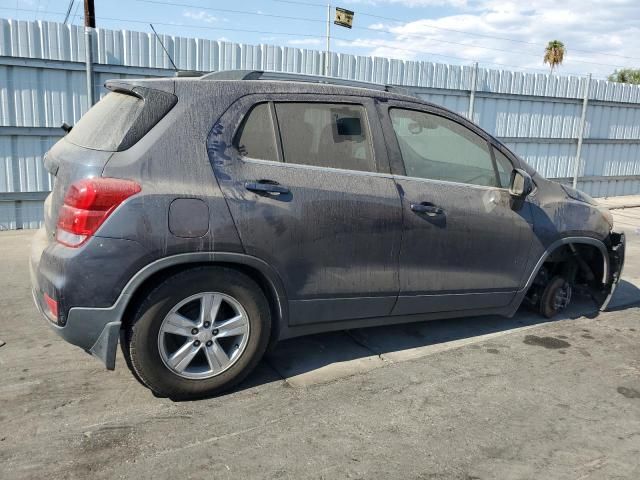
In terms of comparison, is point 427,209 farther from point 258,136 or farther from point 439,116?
point 258,136

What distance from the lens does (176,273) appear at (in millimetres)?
3242

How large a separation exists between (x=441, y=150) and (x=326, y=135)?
1.04 m

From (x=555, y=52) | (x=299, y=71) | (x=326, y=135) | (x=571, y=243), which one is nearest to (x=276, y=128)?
(x=326, y=135)

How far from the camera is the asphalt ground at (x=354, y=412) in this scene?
2.88m

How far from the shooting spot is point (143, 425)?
10.4 ft

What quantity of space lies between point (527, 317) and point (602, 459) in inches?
91.2

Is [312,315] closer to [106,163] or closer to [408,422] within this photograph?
[408,422]

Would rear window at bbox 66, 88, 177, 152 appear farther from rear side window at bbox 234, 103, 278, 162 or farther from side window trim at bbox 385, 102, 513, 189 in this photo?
side window trim at bbox 385, 102, 513, 189

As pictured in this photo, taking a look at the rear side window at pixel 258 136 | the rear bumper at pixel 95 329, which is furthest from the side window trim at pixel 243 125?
the rear bumper at pixel 95 329

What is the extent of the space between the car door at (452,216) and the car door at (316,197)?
0.14 m

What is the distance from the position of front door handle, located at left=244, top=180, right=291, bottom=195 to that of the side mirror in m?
1.82

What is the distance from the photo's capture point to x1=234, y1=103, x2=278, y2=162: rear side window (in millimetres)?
3416

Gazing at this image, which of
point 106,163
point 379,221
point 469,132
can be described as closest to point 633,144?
point 469,132

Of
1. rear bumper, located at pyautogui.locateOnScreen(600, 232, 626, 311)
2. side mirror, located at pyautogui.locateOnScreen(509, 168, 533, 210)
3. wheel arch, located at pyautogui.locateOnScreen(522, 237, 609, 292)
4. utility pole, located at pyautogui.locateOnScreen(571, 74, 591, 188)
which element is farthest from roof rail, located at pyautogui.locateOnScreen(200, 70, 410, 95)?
utility pole, located at pyautogui.locateOnScreen(571, 74, 591, 188)
